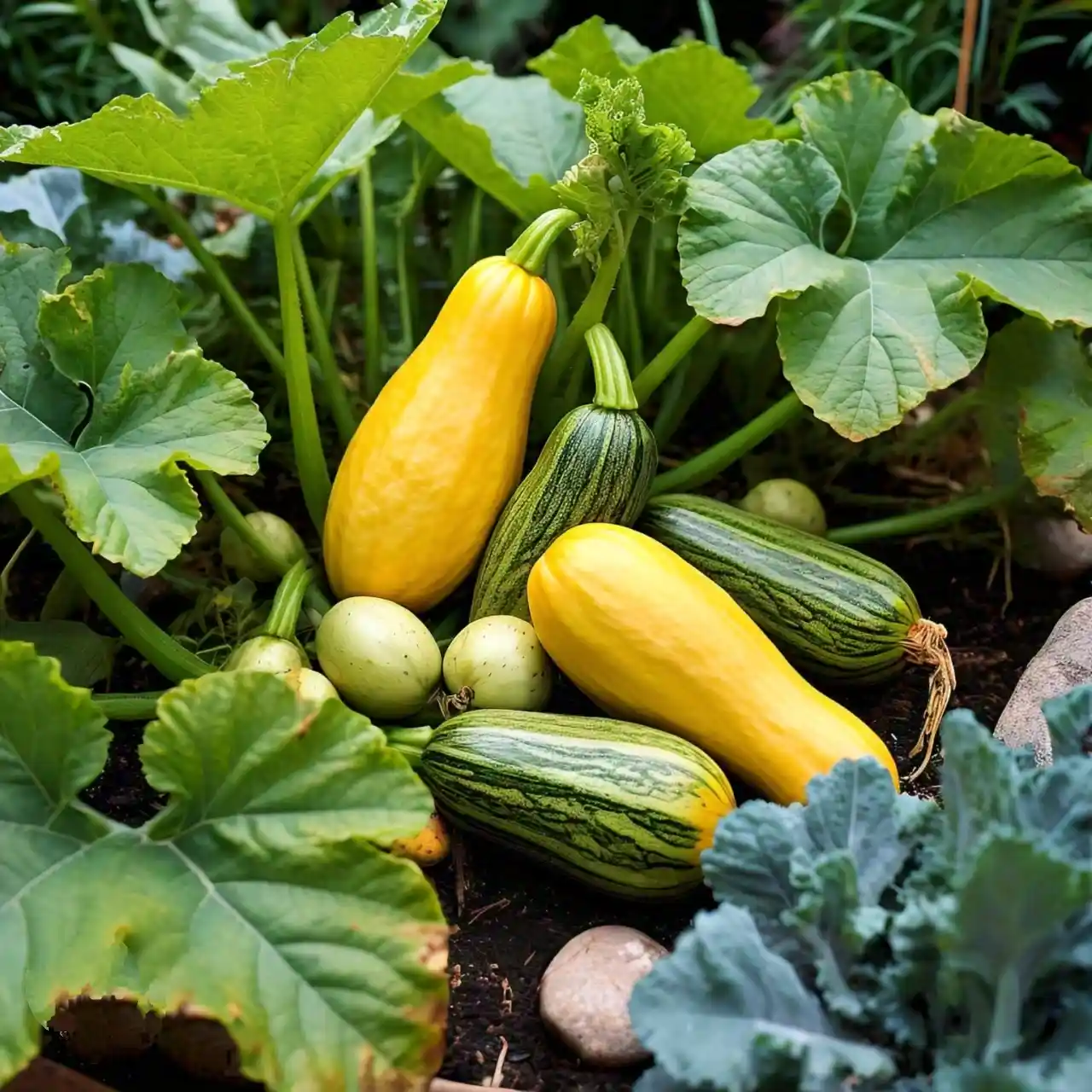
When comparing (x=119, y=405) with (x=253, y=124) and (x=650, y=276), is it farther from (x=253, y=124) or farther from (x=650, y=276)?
(x=650, y=276)

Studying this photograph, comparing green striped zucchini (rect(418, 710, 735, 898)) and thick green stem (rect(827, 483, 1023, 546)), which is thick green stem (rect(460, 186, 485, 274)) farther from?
green striped zucchini (rect(418, 710, 735, 898))

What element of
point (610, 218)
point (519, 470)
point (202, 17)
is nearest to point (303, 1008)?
point (519, 470)

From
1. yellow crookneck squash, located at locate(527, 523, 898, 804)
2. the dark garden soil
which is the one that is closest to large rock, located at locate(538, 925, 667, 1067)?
the dark garden soil

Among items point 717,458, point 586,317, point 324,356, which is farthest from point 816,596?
point 324,356

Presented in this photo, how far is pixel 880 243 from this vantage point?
1726 millimetres

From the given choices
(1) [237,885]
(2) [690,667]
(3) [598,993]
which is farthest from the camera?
(2) [690,667]

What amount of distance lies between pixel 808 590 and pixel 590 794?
480 mm

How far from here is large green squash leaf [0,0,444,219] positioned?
1.38m

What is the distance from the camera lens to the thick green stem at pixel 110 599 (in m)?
1.48

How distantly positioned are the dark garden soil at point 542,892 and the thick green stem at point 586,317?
2.17 ft

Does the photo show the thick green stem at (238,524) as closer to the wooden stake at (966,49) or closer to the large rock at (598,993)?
the large rock at (598,993)

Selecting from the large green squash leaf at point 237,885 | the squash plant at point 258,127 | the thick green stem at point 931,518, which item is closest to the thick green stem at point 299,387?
the squash plant at point 258,127

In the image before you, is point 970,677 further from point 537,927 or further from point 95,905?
point 95,905

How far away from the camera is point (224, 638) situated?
1.73m
